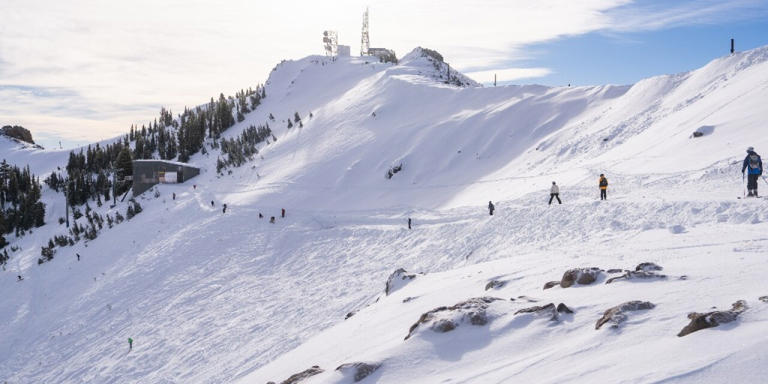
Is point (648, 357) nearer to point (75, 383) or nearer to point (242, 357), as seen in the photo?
point (242, 357)

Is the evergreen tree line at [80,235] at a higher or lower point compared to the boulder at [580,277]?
lower

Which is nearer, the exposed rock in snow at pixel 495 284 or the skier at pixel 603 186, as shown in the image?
the exposed rock in snow at pixel 495 284

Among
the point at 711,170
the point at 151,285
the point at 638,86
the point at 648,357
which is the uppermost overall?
the point at 638,86

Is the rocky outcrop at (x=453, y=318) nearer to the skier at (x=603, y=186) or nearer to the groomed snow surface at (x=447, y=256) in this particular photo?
the groomed snow surface at (x=447, y=256)

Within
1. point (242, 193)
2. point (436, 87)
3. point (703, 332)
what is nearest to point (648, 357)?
point (703, 332)

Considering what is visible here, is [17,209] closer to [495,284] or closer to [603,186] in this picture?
[603,186]

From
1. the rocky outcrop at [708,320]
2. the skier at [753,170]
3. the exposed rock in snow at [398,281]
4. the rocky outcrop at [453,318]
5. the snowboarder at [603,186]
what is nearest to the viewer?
the rocky outcrop at [708,320]

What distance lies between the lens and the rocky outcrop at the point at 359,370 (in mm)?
6793

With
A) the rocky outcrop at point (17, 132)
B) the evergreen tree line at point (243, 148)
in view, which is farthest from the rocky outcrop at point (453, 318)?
the rocky outcrop at point (17, 132)

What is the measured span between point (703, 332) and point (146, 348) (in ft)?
60.2

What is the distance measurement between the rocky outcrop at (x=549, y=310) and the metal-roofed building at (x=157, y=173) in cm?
4924

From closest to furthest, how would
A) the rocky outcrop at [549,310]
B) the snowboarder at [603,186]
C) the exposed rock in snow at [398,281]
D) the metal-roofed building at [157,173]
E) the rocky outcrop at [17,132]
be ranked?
the rocky outcrop at [549,310] < the exposed rock in snow at [398,281] < the snowboarder at [603,186] < the metal-roofed building at [157,173] < the rocky outcrop at [17,132]

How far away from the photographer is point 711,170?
18.6 metres

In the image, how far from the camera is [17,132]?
126562 millimetres
